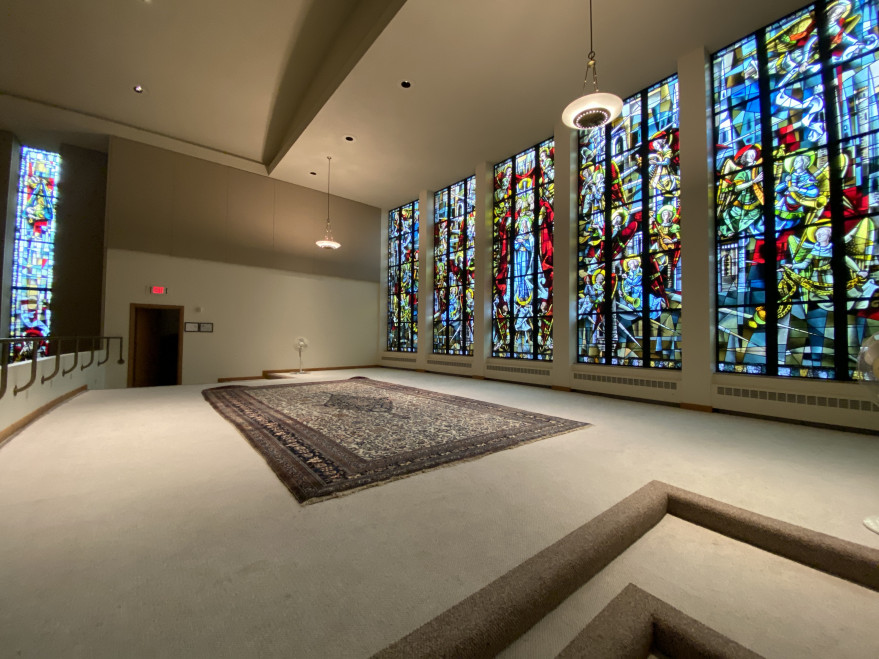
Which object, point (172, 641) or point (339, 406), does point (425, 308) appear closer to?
point (339, 406)

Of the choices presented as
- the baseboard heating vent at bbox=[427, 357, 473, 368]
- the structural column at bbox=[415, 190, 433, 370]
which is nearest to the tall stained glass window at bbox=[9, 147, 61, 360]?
the structural column at bbox=[415, 190, 433, 370]

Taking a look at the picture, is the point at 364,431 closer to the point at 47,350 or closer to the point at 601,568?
the point at 601,568

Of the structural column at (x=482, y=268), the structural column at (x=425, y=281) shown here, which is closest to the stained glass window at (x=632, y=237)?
the structural column at (x=482, y=268)

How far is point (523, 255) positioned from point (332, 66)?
4.46 metres

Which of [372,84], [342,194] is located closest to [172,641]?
[372,84]

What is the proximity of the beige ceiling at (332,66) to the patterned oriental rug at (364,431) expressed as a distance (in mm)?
4612

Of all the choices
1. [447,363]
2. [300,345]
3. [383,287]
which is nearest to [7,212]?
[300,345]

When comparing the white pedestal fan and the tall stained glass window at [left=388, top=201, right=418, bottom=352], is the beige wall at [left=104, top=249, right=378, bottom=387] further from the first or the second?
the tall stained glass window at [left=388, top=201, right=418, bottom=352]

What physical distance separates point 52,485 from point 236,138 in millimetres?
7482

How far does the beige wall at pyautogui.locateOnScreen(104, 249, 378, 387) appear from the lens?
23.0 feet

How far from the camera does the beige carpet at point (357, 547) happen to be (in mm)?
1113

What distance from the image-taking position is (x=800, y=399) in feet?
12.5

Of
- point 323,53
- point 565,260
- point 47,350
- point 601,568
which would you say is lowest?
point 601,568

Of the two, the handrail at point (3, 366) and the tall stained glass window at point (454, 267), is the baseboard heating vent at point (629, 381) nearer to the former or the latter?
the tall stained glass window at point (454, 267)
